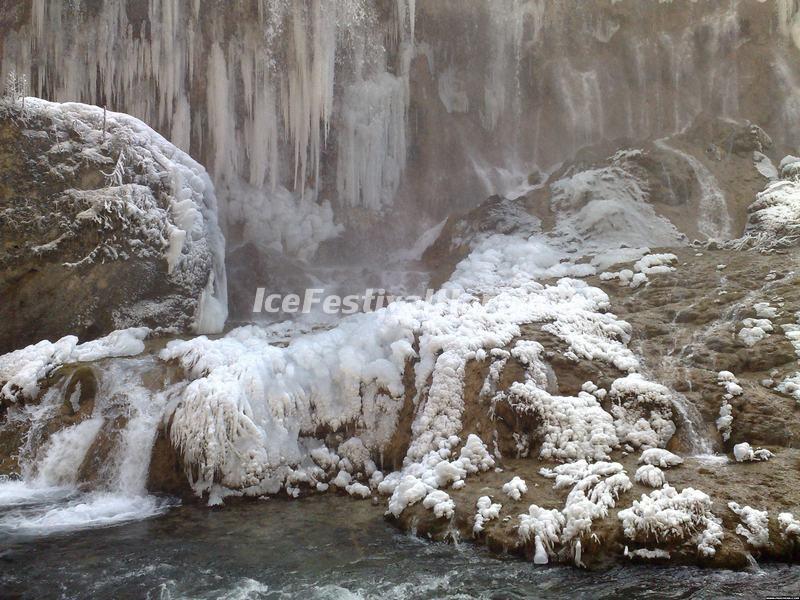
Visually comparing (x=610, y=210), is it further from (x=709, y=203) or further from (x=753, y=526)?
(x=753, y=526)

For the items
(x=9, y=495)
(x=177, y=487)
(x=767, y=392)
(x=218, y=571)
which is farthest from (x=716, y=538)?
(x=9, y=495)

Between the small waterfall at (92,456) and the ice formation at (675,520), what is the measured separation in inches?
204

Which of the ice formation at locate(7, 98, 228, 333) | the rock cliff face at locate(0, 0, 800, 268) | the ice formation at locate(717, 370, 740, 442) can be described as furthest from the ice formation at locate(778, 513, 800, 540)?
the rock cliff face at locate(0, 0, 800, 268)

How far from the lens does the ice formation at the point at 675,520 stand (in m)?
5.76

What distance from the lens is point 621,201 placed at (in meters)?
14.2

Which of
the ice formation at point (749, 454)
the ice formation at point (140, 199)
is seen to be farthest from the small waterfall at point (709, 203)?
the ice formation at point (140, 199)

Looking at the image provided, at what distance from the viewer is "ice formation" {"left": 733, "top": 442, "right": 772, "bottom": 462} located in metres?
6.72

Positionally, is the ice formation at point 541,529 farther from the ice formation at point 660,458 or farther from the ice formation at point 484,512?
the ice formation at point 660,458

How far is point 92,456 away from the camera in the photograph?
328 inches

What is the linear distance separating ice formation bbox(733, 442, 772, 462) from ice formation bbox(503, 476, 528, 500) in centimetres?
221

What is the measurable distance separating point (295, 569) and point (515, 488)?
235cm

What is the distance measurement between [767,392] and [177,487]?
7081mm

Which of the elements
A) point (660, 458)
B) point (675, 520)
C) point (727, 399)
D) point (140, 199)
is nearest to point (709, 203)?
point (727, 399)

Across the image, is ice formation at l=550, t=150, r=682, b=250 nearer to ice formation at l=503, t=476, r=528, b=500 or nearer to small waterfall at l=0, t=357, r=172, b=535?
ice formation at l=503, t=476, r=528, b=500
